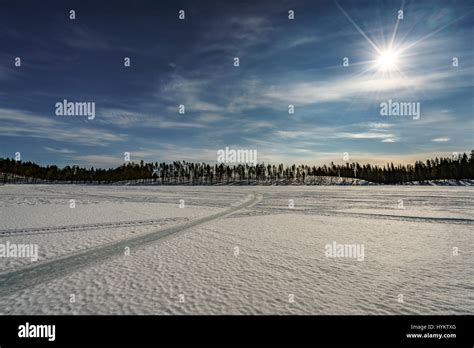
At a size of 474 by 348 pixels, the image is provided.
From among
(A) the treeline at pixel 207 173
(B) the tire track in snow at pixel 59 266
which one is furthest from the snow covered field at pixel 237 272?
(A) the treeline at pixel 207 173

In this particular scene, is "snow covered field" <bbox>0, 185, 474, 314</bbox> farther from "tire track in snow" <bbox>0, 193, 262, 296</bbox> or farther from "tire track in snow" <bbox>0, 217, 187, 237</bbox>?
"tire track in snow" <bbox>0, 217, 187, 237</bbox>

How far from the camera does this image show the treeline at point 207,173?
450 ft

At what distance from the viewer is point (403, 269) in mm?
6309

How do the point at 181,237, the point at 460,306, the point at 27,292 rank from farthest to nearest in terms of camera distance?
the point at 181,237
the point at 27,292
the point at 460,306

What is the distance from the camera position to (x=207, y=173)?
508ft

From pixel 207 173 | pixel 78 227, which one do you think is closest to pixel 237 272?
pixel 78 227

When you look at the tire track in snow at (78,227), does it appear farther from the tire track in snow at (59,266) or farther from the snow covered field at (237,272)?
the tire track in snow at (59,266)

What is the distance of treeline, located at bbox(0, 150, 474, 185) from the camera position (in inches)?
5399

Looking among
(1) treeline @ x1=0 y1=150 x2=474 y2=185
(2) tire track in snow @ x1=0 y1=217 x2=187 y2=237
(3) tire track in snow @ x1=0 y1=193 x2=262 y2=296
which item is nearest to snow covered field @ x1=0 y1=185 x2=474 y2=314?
(3) tire track in snow @ x1=0 y1=193 x2=262 y2=296

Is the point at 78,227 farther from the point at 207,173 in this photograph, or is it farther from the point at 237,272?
the point at 207,173
